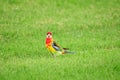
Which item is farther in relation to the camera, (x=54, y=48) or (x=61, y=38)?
(x=61, y=38)

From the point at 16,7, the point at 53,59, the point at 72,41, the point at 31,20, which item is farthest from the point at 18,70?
the point at 16,7

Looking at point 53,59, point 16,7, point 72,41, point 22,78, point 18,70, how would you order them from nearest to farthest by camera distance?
point 22,78 → point 18,70 → point 53,59 → point 72,41 → point 16,7

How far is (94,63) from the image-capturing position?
9.87m

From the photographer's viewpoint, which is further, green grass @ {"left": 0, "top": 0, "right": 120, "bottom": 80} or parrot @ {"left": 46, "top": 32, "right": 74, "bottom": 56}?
parrot @ {"left": 46, "top": 32, "right": 74, "bottom": 56}

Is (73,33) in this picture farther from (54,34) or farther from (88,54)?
(88,54)

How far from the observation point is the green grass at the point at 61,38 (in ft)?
30.5

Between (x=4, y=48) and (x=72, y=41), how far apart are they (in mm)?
2371

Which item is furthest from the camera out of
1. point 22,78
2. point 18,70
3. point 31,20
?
point 31,20

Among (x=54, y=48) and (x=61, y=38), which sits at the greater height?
(x=54, y=48)

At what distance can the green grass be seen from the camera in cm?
929

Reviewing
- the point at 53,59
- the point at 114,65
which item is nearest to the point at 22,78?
the point at 53,59

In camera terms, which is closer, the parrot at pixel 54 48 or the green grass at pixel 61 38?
the green grass at pixel 61 38

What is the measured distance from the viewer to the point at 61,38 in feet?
43.4

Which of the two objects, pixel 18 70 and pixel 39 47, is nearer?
pixel 18 70
